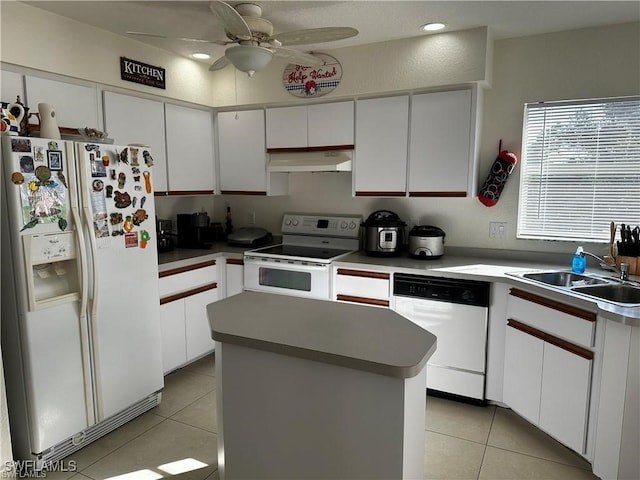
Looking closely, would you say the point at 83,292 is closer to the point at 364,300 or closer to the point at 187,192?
the point at 187,192

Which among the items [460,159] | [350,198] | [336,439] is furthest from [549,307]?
[350,198]

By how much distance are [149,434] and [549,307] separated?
245 centimetres

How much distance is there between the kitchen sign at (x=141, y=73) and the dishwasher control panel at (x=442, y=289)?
2.33m

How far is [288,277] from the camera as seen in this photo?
336 centimetres

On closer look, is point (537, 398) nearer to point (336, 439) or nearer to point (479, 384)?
point (479, 384)

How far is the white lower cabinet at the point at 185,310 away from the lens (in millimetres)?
3125

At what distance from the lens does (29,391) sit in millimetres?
2148

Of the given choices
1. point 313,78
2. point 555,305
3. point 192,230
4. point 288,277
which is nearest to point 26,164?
point 192,230

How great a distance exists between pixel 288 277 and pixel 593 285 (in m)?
2.04

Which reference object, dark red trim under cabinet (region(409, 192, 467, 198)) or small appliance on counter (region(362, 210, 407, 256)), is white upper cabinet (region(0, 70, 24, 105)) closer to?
small appliance on counter (region(362, 210, 407, 256))

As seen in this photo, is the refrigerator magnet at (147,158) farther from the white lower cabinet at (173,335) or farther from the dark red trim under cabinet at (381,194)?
the dark red trim under cabinet at (381,194)

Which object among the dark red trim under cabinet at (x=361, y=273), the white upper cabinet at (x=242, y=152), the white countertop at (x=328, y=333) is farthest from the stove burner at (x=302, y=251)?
the white countertop at (x=328, y=333)

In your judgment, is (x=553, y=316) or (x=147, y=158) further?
(x=147, y=158)

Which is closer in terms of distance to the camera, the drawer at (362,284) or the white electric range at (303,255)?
the drawer at (362,284)
